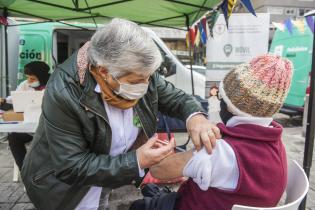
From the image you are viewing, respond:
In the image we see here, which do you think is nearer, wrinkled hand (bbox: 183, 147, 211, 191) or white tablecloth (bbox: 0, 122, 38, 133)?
wrinkled hand (bbox: 183, 147, 211, 191)

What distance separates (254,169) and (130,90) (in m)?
0.56

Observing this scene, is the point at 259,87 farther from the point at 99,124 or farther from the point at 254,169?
the point at 99,124

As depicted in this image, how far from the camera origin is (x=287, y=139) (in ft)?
19.5

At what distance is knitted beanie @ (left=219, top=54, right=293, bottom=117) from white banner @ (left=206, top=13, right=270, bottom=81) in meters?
3.33

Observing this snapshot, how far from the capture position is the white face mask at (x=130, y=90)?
126cm

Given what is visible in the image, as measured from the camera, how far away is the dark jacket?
3.79 feet

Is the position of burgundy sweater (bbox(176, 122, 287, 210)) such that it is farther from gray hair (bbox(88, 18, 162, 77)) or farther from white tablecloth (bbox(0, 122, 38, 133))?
white tablecloth (bbox(0, 122, 38, 133))

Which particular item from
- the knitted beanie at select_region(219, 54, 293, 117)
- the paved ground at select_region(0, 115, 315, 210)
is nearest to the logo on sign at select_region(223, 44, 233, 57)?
the paved ground at select_region(0, 115, 315, 210)

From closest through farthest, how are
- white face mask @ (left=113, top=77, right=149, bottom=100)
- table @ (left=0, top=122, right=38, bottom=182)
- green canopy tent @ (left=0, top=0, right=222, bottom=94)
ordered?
white face mask @ (left=113, top=77, right=149, bottom=100) < table @ (left=0, top=122, right=38, bottom=182) < green canopy tent @ (left=0, top=0, right=222, bottom=94)

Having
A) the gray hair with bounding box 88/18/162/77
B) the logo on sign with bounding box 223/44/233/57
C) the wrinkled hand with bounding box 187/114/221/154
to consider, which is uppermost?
the logo on sign with bounding box 223/44/233/57

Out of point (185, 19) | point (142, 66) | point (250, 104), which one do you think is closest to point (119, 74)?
point (142, 66)

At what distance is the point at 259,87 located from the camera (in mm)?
1144

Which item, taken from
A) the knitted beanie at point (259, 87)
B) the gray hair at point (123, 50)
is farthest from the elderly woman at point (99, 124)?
the knitted beanie at point (259, 87)

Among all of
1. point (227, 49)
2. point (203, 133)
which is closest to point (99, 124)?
point (203, 133)
